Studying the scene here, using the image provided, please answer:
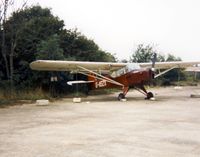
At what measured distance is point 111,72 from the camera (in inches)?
923

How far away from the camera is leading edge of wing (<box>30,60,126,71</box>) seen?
20.1 meters

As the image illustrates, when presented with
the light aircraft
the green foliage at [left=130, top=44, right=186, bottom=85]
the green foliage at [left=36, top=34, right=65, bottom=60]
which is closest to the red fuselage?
the light aircraft

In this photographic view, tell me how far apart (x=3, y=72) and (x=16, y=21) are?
322 centimetres

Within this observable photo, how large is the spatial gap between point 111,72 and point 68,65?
3.40 metres

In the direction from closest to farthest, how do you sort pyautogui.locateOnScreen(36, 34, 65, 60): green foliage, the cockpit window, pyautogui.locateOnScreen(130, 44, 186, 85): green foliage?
the cockpit window < pyautogui.locateOnScreen(36, 34, 65, 60): green foliage < pyautogui.locateOnScreen(130, 44, 186, 85): green foliage

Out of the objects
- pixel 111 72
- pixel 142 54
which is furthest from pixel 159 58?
pixel 111 72

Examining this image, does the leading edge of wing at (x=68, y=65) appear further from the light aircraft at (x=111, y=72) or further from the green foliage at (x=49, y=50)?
the green foliage at (x=49, y=50)

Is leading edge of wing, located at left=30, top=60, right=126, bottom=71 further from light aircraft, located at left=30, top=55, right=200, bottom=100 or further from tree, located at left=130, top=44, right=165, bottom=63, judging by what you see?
tree, located at left=130, top=44, right=165, bottom=63

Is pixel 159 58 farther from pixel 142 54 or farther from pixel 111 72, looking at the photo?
pixel 111 72

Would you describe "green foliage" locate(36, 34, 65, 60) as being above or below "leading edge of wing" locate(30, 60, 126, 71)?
above

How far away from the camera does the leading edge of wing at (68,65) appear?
20109mm

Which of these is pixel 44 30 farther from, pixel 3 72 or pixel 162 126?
pixel 162 126

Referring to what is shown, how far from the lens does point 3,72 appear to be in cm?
2378

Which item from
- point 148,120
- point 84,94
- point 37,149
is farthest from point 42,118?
point 84,94
